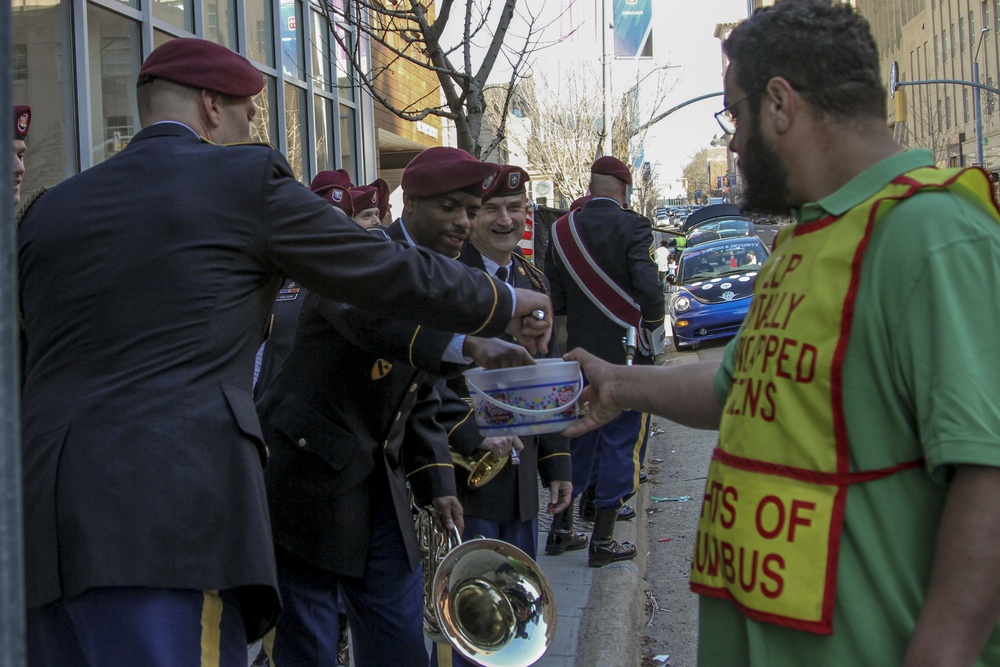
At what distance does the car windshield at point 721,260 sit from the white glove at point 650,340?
11529 mm

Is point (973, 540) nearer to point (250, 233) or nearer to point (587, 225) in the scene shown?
point (250, 233)

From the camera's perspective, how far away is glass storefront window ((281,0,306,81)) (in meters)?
12.4

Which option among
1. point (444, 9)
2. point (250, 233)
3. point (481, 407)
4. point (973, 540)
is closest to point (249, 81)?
point (250, 233)

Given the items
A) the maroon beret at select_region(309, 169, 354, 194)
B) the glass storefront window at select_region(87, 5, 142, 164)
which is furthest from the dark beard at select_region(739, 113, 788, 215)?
the glass storefront window at select_region(87, 5, 142, 164)

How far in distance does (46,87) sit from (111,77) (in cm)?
88

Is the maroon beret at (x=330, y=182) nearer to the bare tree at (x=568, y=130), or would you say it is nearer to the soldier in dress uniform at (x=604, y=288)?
the soldier in dress uniform at (x=604, y=288)

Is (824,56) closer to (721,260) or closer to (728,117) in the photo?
(728,117)

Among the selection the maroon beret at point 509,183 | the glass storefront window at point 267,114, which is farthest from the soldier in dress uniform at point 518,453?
the glass storefront window at point 267,114

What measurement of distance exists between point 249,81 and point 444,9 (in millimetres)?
3950

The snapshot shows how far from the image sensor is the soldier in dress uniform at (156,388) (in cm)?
212

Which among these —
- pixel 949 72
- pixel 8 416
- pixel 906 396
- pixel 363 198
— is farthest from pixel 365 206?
pixel 949 72

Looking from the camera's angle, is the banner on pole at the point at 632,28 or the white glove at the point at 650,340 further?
the banner on pole at the point at 632,28

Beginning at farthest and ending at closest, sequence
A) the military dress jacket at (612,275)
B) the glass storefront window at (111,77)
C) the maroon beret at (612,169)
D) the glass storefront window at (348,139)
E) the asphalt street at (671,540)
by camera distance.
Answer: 1. the glass storefront window at (348,139)
2. the glass storefront window at (111,77)
3. the maroon beret at (612,169)
4. the military dress jacket at (612,275)
5. the asphalt street at (671,540)

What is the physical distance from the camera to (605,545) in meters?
6.17
